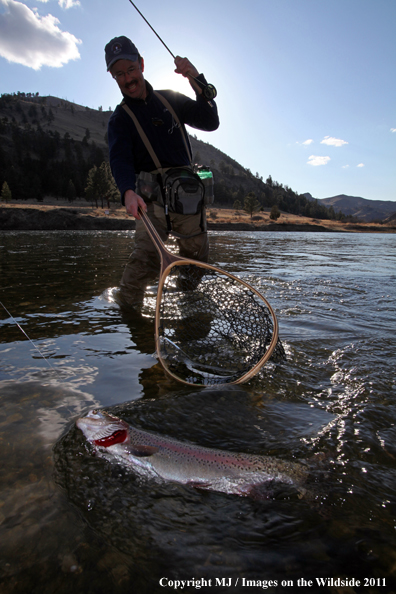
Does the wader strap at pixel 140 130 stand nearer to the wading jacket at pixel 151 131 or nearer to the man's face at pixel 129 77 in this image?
the wading jacket at pixel 151 131

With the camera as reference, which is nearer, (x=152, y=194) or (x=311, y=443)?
(x=311, y=443)

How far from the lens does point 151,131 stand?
472 centimetres

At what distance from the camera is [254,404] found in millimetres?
2783

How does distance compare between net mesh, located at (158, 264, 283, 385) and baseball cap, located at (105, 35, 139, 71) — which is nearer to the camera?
net mesh, located at (158, 264, 283, 385)

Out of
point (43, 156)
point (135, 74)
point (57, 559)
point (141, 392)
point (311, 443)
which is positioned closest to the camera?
point (57, 559)

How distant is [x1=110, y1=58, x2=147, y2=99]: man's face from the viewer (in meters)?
4.30

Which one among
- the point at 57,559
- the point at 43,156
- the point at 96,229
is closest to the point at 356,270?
the point at 57,559

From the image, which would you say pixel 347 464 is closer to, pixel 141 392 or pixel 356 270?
pixel 141 392

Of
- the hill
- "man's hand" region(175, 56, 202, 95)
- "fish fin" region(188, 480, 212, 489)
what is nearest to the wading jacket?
"man's hand" region(175, 56, 202, 95)

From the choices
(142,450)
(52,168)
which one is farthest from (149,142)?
(52,168)

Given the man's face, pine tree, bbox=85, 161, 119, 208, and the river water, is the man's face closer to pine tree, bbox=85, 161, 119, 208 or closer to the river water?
the river water

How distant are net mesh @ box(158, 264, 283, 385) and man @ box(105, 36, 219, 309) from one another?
0.87 metres

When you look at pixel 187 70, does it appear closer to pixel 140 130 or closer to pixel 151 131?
pixel 151 131

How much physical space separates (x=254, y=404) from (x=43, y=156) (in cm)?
14537
